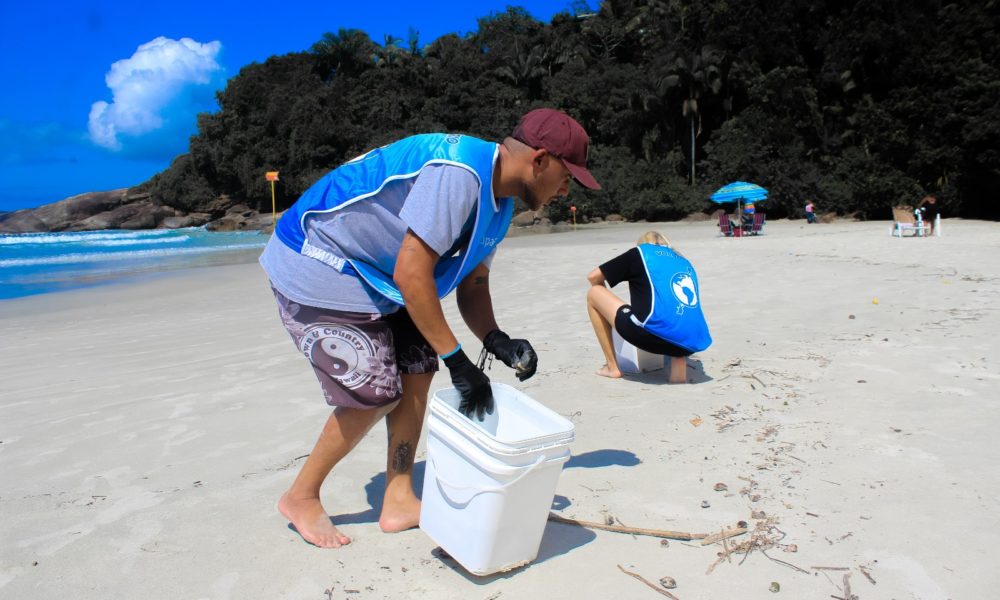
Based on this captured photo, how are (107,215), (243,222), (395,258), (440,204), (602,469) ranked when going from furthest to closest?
Answer: (107,215)
(243,222)
(602,469)
(395,258)
(440,204)

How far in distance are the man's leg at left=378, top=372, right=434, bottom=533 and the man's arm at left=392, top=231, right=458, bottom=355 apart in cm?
47

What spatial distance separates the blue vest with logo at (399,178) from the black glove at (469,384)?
1.02ft

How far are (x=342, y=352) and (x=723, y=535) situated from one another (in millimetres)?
1520

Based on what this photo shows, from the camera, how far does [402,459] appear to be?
2.84 metres

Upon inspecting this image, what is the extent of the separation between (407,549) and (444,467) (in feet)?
1.60

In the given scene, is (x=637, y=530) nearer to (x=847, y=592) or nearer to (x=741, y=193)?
(x=847, y=592)

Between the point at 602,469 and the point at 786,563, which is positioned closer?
the point at 786,563

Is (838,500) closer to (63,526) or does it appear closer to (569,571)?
(569,571)

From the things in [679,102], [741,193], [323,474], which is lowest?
[741,193]

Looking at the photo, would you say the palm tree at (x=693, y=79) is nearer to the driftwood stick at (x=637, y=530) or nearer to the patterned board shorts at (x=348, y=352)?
the driftwood stick at (x=637, y=530)

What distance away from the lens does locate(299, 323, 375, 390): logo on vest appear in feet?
8.30

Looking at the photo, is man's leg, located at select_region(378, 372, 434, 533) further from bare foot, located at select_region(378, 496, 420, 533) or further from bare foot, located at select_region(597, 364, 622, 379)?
bare foot, located at select_region(597, 364, 622, 379)

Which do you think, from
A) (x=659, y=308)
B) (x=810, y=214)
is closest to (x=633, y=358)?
(x=659, y=308)

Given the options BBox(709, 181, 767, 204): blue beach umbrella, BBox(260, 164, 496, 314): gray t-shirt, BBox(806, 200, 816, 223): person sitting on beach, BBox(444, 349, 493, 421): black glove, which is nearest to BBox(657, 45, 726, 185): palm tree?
BBox(806, 200, 816, 223): person sitting on beach
